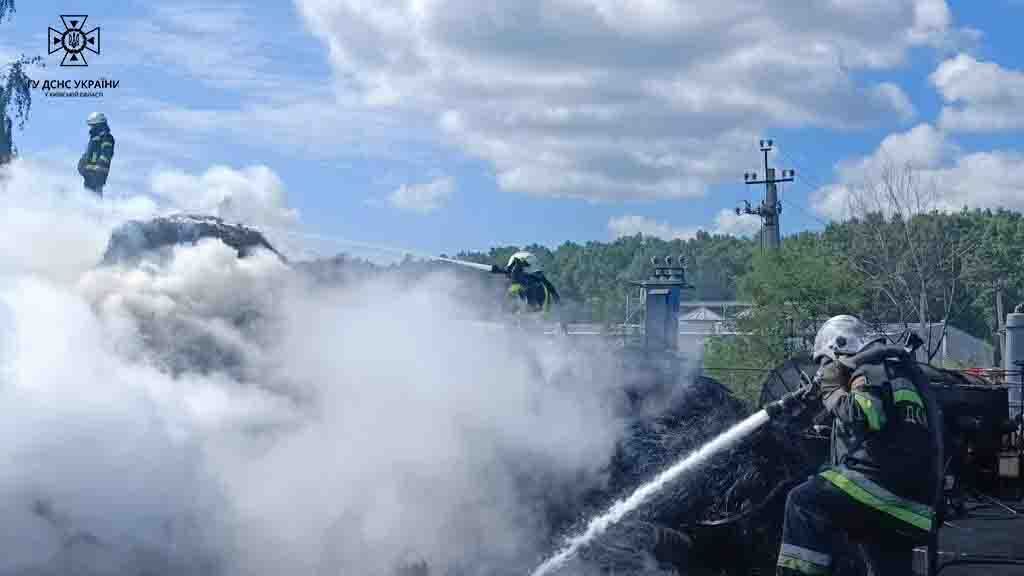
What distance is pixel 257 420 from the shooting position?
6.56m

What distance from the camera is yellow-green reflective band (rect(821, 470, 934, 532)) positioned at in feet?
18.3

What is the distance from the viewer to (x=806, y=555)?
5750mm

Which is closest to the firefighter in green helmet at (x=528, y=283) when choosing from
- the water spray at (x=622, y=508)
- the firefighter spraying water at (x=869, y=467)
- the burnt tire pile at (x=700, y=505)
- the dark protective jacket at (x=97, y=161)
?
the burnt tire pile at (x=700, y=505)

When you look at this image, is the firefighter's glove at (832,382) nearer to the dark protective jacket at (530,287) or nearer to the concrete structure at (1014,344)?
the dark protective jacket at (530,287)

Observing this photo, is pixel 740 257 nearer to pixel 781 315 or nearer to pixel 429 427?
pixel 781 315

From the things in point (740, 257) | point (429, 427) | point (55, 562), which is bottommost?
point (55, 562)

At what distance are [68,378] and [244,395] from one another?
1.23 metres

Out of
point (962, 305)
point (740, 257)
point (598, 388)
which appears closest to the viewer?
point (598, 388)

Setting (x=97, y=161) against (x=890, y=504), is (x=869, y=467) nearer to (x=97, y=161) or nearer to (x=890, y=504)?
(x=890, y=504)

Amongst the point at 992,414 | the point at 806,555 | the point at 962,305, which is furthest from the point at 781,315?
the point at 962,305

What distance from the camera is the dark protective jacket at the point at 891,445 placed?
5.54 m

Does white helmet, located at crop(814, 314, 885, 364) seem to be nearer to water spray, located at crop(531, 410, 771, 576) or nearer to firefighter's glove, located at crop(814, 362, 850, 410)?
firefighter's glove, located at crop(814, 362, 850, 410)

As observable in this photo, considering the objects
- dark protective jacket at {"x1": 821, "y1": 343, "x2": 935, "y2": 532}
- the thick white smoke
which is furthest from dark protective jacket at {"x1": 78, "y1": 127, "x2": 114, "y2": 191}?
dark protective jacket at {"x1": 821, "y1": 343, "x2": 935, "y2": 532}

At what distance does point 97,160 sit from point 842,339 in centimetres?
727
